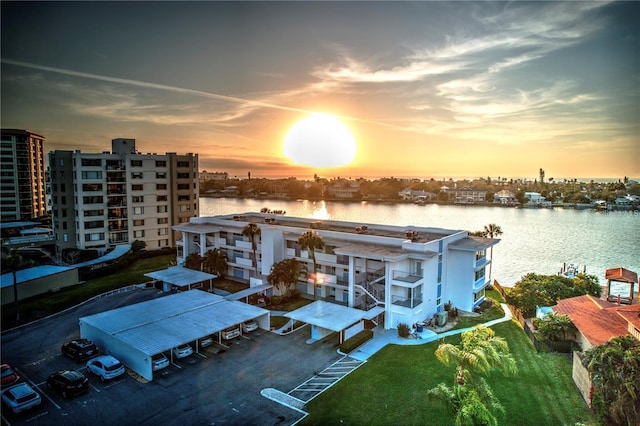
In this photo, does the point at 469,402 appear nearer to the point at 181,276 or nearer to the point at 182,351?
the point at 182,351

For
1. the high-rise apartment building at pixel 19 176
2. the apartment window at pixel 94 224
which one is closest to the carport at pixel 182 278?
the apartment window at pixel 94 224

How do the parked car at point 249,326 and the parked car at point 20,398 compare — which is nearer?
the parked car at point 20,398

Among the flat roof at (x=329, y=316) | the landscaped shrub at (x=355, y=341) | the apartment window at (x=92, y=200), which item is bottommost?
the landscaped shrub at (x=355, y=341)

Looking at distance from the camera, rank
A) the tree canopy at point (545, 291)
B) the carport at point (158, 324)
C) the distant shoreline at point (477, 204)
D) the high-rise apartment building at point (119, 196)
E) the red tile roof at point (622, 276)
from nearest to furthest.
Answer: the carport at point (158, 324)
the tree canopy at point (545, 291)
the red tile roof at point (622, 276)
the high-rise apartment building at point (119, 196)
the distant shoreline at point (477, 204)

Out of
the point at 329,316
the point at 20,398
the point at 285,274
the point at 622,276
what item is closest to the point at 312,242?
the point at 285,274

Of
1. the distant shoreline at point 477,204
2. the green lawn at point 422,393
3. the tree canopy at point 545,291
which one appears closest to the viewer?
the green lawn at point 422,393

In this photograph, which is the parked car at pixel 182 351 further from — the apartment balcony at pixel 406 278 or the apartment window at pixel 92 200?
the apartment window at pixel 92 200
